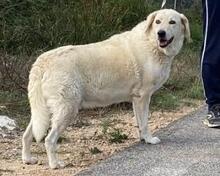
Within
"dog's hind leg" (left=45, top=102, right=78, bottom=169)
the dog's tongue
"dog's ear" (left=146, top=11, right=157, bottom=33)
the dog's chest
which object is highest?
"dog's ear" (left=146, top=11, right=157, bottom=33)

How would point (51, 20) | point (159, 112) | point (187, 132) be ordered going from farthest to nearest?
point (51, 20) < point (159, 112) < point (187, 132)

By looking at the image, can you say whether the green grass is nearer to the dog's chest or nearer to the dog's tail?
the dog's tail

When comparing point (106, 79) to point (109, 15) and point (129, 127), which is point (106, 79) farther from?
point (109, 15)

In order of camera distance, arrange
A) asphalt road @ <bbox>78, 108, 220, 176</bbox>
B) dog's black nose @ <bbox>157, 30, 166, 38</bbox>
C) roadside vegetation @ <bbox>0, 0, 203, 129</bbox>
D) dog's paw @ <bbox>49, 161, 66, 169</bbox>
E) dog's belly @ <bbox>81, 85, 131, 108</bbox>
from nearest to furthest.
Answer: asphalt road @ <bbox>78, 108, 220, 176</bbox>, dog's paw @ <bbox>49, 161, 66, 169</bbox>, dog's belly @ <bbox>81, 85, 131, 108</bbox>, dog's black nose @ <bbox>157, 30, 166, 38</bbox>, roadside vegetation @ <bbox>0, 0, 203, 129</bbox>

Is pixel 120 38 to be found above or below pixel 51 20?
above

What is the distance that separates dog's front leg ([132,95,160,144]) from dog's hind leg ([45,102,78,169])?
0.84m

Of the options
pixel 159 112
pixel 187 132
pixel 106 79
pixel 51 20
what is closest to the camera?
pixel 106 79

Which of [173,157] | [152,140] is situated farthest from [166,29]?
[173,157]

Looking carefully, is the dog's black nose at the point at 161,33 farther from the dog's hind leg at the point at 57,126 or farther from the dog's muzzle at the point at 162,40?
the dog's hind leg at the point at 57,126

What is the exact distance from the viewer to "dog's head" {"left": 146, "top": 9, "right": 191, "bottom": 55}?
6219mm

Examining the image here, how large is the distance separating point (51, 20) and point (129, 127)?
163 inches

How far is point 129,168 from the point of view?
5.46 metres

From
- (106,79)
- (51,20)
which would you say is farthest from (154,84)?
(51,20)

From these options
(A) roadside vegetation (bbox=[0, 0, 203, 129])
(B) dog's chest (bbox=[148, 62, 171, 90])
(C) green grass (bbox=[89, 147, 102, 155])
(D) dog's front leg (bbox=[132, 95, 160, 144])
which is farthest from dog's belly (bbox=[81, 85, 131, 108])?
(A) roadside vegetation (bbox=[0, 0, 203, 129])
